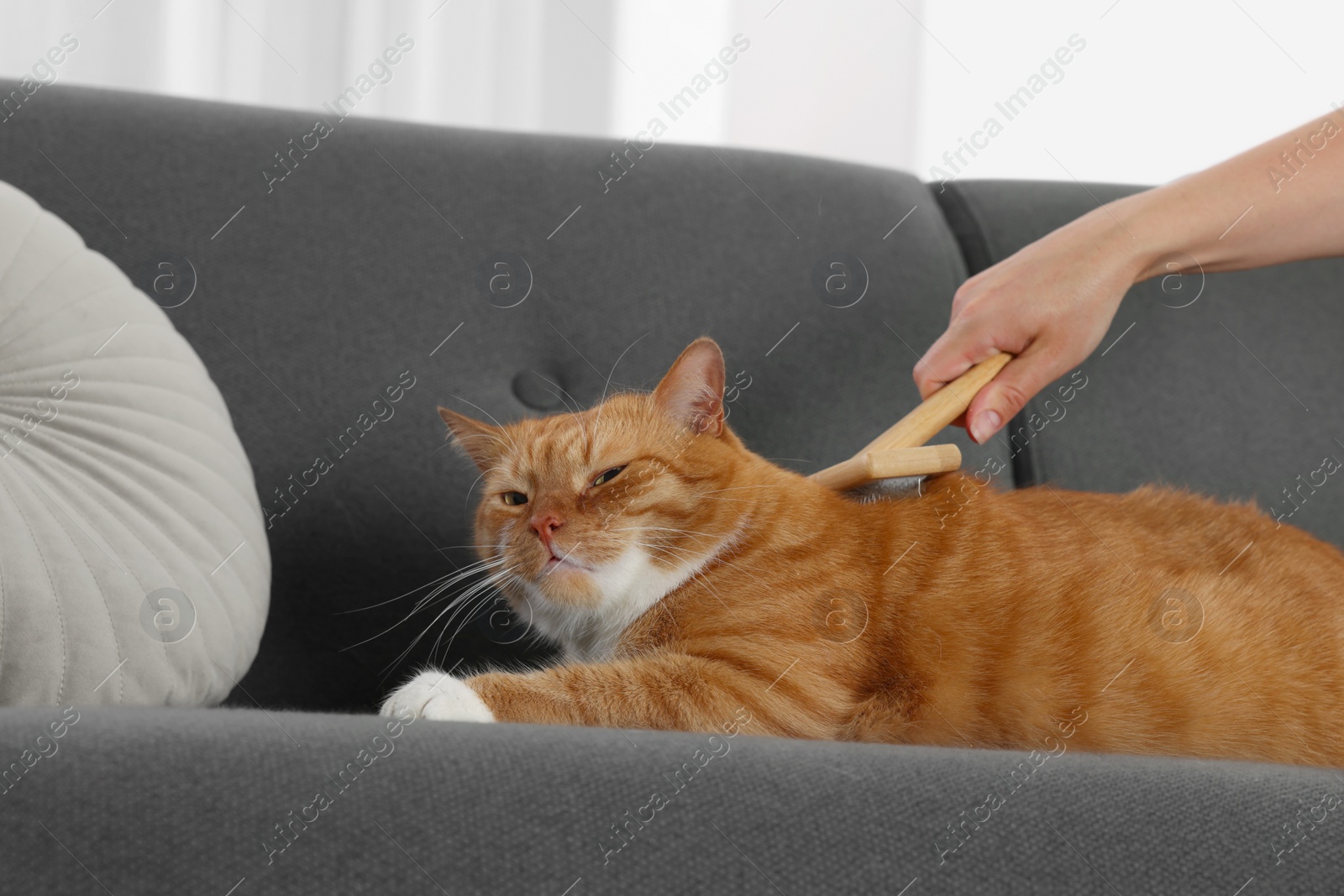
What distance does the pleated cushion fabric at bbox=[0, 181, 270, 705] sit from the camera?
1.06 meters

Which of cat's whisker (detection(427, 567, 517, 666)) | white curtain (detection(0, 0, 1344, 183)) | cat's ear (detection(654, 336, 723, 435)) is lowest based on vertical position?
cat's whisker (detection(427, 567, 517, 666))

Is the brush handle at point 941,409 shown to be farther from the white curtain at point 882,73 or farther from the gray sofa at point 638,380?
the white curtain at point 882,73

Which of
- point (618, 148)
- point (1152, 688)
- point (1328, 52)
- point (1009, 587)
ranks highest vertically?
point (1328, 52)

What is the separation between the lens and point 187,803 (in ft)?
2.20

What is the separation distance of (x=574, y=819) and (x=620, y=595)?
2.00 ft

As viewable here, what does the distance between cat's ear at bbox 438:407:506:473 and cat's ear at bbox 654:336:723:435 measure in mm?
257

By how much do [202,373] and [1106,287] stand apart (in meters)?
1.32

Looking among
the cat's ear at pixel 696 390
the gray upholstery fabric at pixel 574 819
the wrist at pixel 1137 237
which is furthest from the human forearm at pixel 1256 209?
the gray upholstery fabric at pixel 574 819

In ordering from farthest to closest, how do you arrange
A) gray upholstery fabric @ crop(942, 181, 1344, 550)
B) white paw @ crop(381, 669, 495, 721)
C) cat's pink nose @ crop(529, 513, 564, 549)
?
gray upholstery fabric @ crop(942, 181, 1344, 550) → cat's pink nose @ crop(529, 513, 564, 549) → white paw @ crop(381, 669, 495, 721)

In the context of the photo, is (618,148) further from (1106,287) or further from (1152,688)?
(1152,688)

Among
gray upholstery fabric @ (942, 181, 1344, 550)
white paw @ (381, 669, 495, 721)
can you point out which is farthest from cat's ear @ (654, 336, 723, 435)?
gray upholstery fabric @ (942, 181, 1344, 550)

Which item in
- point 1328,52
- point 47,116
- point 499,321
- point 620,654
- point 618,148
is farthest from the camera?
point 1328,52

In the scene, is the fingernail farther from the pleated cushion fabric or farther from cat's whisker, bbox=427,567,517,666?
the pleated cushion fabric

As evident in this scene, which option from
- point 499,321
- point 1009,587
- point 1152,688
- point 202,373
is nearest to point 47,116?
point 202,373
